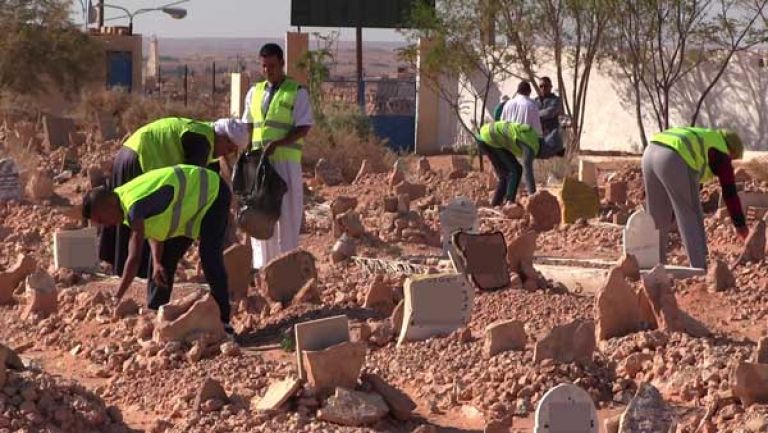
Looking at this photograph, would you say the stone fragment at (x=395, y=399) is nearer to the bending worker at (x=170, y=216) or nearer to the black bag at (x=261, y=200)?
the bending worker at (x=170, y=216)

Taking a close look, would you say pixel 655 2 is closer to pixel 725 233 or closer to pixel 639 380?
pixel 725 233

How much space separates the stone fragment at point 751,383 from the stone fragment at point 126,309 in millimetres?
4112

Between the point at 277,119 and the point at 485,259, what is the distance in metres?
1.57

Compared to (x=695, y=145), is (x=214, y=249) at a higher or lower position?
lower

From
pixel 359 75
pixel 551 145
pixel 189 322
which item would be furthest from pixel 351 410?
pixel 359 75

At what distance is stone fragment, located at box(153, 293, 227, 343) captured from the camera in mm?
9609

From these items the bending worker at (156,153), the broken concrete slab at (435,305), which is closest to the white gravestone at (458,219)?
the bending worker at (156,153)

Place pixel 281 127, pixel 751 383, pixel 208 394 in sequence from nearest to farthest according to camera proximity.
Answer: pixel 751 383 → pixel 208 394 → pixel 281 127

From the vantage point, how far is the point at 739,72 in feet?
88.0

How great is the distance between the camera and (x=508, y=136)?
16.9 metres

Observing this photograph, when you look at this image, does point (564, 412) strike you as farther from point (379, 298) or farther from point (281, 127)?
point (281, 127)

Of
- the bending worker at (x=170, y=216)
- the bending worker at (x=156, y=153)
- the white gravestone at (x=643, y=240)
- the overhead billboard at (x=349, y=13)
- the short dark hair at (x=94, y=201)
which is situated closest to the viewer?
the short dark hair at (x=94, y=201)

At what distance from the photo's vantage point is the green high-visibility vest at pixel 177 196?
9.50 metres

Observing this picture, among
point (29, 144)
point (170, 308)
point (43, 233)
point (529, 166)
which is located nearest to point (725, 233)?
point (529, 166)
